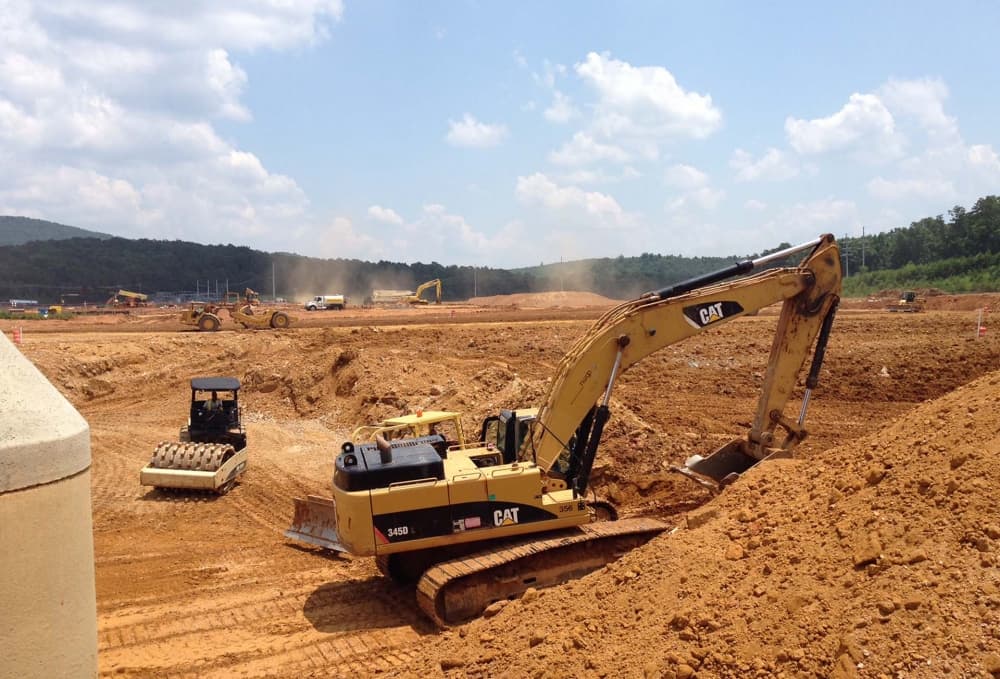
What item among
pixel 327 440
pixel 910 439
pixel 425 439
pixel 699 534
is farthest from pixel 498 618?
pixel 327 440

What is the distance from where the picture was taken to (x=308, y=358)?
2394cm

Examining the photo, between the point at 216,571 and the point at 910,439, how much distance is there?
8237 millimetres

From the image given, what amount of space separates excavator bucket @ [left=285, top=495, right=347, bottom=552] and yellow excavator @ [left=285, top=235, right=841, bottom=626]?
20mm

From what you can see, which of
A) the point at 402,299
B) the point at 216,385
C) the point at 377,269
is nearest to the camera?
the point at 216,385

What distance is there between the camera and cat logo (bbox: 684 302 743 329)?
9.03 metres

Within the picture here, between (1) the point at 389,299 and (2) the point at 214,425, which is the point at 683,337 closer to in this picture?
(2) the point at 214,425

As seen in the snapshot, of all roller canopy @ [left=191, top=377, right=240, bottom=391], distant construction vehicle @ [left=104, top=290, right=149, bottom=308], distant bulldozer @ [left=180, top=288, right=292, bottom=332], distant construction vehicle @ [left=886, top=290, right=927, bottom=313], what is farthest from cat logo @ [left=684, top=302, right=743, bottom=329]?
distant construction vehicle @ [left=104, top=290, right=149, bottom=308]

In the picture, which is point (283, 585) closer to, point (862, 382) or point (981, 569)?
point (981, 569)

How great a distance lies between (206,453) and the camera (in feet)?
44.2

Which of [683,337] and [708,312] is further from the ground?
[708,312]

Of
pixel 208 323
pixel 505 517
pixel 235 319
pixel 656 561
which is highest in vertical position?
pixel 235 319

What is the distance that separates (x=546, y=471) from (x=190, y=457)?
25.3 ft


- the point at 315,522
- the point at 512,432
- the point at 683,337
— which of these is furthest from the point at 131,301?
the point at 683,337

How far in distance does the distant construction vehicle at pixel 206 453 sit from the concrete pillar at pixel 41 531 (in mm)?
9720
